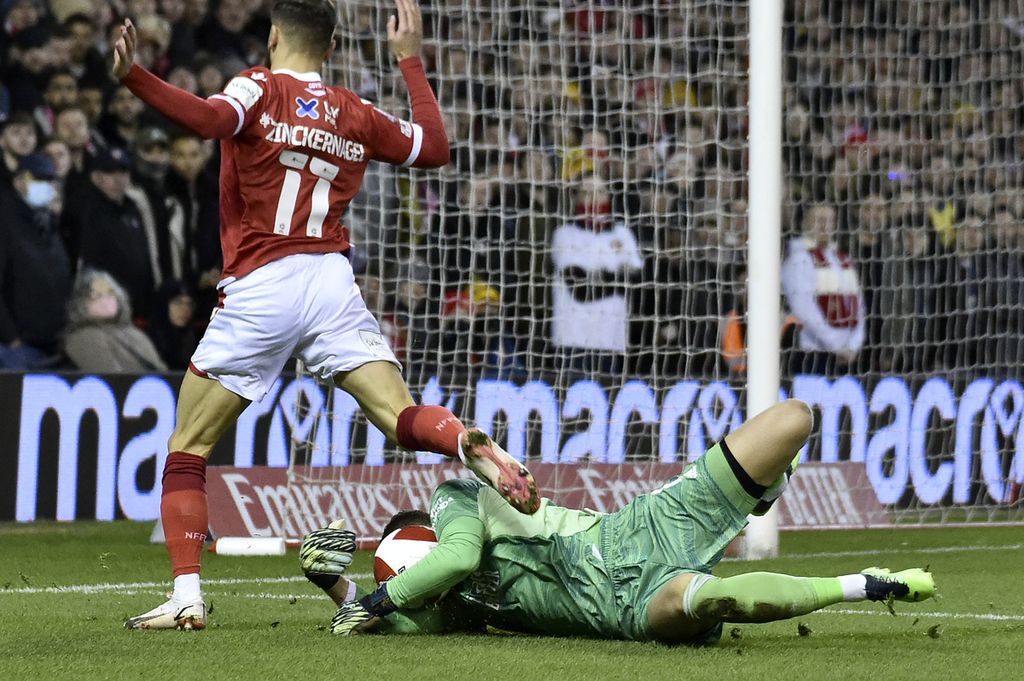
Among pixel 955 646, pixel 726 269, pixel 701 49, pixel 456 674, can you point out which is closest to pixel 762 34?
pixel 701 49

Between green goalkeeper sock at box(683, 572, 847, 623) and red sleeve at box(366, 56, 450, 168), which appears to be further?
red sleeve at box(366, 56, 450, 168)

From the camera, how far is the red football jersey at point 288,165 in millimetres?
5273

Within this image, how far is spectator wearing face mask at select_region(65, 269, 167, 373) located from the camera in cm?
987

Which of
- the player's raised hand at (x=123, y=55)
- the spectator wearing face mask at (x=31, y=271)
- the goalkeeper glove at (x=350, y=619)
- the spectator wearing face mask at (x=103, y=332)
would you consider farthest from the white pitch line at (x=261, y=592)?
the spectator wearing face mask at (x=31, y=271)

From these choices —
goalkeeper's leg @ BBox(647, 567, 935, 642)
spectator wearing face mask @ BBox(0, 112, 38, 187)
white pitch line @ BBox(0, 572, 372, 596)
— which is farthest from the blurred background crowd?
goalkeeper's leg @ BBox(647, 567, 935, 642)

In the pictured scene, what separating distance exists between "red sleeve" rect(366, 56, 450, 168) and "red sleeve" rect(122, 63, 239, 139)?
0.64 meters

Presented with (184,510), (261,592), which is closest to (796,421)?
(184,510)

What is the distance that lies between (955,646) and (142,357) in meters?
6.33

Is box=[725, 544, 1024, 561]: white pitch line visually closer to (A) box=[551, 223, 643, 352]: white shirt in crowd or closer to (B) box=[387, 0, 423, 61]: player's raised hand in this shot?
(A) box=[551, 223, 643, 352]: white shirt in crowd

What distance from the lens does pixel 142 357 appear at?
1005cm

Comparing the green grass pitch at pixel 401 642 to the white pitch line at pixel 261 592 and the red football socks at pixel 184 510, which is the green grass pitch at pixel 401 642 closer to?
the white pitch line at pixel 261 592

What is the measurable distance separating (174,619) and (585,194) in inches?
194

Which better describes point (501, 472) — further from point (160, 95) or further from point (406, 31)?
point (406, 31)

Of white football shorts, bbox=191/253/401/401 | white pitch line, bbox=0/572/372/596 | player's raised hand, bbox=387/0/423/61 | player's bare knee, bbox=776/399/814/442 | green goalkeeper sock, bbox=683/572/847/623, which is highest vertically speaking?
player's raised hand, bbox=387/0/423/61
